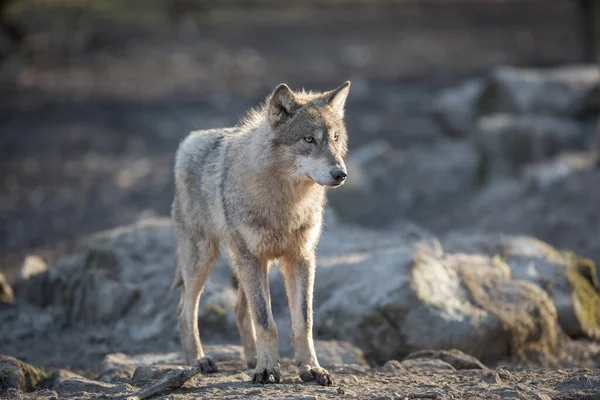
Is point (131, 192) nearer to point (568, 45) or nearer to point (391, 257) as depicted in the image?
point (391, 257)

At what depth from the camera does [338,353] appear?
27.7 ft

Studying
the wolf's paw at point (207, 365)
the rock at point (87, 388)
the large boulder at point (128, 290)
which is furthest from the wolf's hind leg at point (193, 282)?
the large boulder at point (128, 290)

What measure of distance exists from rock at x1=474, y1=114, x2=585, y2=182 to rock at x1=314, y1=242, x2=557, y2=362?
5.94 metres

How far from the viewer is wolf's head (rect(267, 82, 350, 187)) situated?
695 cm

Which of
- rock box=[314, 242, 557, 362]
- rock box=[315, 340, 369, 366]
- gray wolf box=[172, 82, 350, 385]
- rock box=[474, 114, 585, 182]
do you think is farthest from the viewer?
rock box=[474, 114, 585, 182]

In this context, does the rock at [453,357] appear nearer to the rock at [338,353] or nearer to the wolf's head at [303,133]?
the rock at [338,353]

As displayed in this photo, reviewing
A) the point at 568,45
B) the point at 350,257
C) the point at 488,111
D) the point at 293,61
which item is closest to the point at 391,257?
the point at 350,257

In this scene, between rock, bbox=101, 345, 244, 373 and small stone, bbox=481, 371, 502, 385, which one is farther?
rock, bbox=101, 345, 244, 373

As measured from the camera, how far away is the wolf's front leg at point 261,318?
6.98 meters

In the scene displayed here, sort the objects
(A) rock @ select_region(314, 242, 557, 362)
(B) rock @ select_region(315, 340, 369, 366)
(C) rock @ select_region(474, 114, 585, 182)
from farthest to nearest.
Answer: (C) rock @ select_region(474, 114, 585, 182)
(A) rock @ select_region(314, 242, 557, 362)
(B) rock @ select_region(315, 340, 369, 366)

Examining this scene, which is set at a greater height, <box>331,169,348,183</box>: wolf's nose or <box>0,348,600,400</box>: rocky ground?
<box>331,169,348,183</box>: wolf's nose

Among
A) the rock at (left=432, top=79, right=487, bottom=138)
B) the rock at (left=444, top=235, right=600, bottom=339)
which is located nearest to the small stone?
the rock at (left=444, top=235, right=600, bottom=339)

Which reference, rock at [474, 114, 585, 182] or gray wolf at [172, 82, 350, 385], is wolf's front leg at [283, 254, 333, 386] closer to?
gray wolf at [172, 82, 350, 385]

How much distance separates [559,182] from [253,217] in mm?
7627
